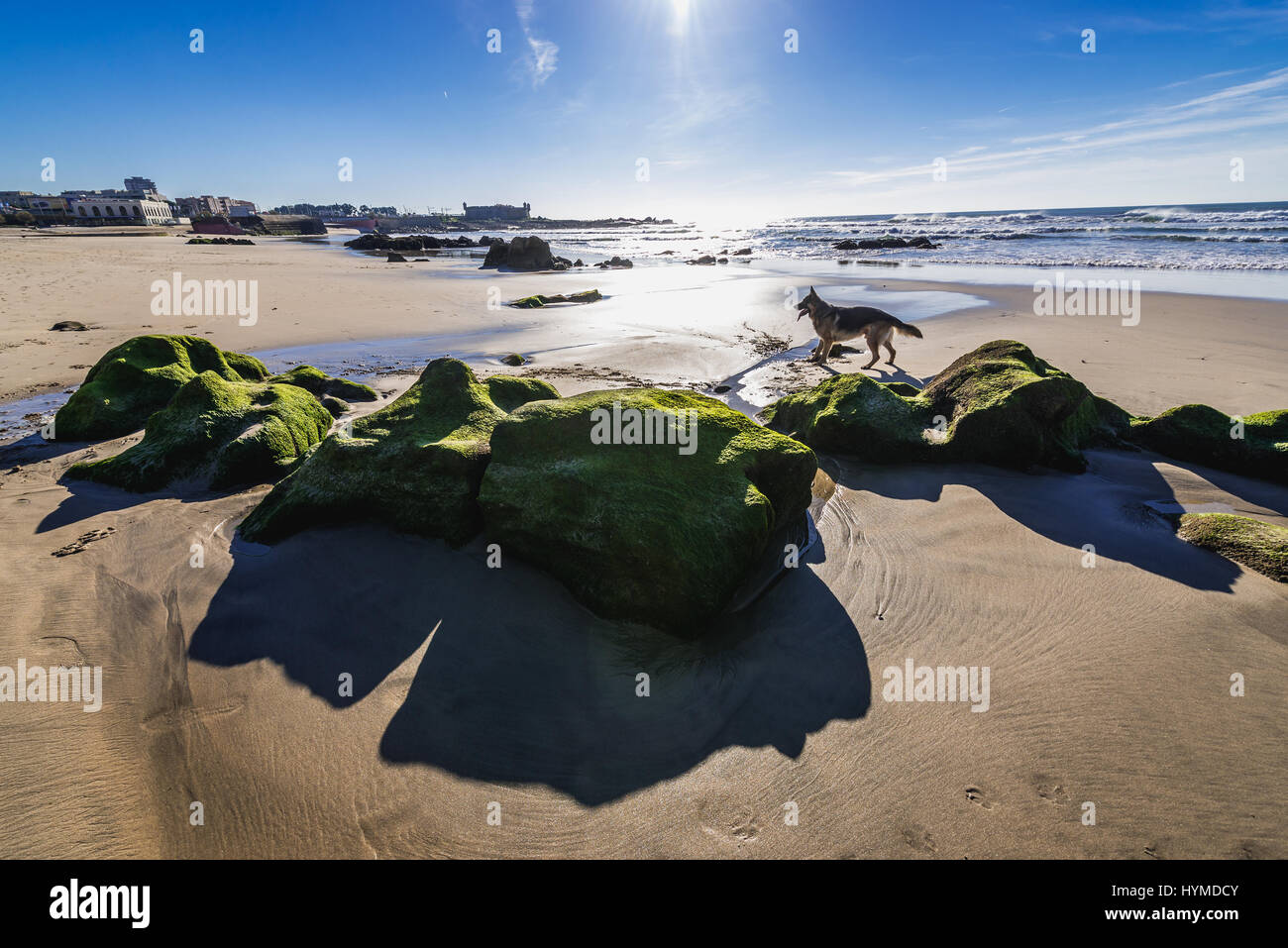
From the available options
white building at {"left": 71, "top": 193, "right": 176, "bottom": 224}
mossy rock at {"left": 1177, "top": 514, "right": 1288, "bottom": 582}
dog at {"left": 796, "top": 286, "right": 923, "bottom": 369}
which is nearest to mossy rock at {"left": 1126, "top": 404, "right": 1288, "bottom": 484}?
mossy rock at {"left": 1177, "top": 514, "right": 1288, "bottom": 582}

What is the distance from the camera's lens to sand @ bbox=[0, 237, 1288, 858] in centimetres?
254

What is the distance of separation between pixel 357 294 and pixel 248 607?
19.4 meters


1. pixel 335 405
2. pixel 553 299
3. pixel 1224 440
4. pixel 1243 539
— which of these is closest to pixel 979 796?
pixel 1243 539

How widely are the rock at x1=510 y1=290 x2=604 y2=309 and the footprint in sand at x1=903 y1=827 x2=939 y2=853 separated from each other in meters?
18.3

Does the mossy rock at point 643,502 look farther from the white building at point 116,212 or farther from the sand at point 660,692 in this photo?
the white building at point 116,212

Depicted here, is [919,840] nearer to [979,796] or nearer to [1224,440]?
[979,796]

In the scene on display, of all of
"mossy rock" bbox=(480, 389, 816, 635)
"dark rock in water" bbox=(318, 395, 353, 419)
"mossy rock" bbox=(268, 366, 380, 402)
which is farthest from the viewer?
"mossy rock" bbox=(268, 366, 380, 402)

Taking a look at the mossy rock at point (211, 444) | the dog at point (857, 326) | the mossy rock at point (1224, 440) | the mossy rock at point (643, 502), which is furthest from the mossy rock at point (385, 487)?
the dog at point (857, 326)

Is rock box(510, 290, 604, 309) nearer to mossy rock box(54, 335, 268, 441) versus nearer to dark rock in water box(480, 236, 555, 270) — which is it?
mossy rock box(54, 335, 268, 441)

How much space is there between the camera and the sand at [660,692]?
2537 mm

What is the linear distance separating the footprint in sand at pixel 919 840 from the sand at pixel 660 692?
23 millimetres
